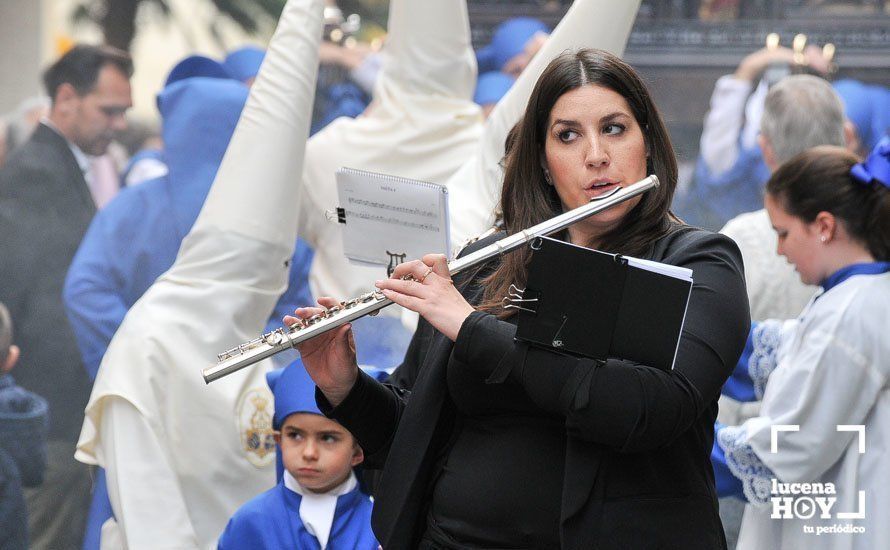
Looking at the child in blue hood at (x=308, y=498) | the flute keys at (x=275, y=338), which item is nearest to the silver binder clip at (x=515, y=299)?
the flute keys at (x=275, y=338)

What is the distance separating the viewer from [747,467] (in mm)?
3785

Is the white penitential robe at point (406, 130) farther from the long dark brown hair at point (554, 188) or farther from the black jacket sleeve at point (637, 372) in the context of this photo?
the black jacket sleeve at point (637, 372)

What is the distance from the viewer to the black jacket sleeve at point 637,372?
1.77m

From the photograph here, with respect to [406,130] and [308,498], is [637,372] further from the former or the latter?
[406,130]

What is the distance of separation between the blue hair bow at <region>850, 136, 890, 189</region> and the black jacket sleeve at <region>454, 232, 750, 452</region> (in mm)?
1996

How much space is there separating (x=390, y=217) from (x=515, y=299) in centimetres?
99

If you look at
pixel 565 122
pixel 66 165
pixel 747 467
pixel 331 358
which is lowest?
pixel 747 467

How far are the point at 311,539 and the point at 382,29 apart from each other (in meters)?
3.61

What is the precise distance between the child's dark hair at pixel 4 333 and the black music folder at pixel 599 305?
15.5 ft

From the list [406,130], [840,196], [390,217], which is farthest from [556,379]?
[406,130]

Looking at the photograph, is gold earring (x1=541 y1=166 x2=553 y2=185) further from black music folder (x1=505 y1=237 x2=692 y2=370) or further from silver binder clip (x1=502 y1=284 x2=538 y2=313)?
black music folder (x1=505 y1=237 x2=692 y2=370)

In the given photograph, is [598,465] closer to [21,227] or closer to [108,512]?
[108,512]

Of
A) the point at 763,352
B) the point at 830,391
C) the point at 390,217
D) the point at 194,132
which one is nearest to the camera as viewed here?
the point at 390,217

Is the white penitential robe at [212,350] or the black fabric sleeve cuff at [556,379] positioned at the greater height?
the black fabric sleeve cuff at [556,379]
